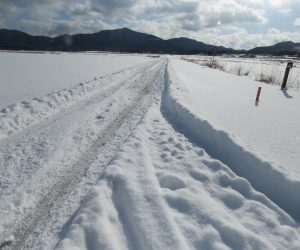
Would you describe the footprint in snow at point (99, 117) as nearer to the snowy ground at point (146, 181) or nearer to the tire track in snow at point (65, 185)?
the snowy ground at point (146, 181)

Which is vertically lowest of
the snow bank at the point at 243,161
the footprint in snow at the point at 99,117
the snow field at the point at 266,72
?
the snow field at the point at 266,72

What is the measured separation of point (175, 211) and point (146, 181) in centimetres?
75

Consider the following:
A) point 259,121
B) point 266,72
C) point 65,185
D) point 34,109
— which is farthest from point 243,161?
point 266,72

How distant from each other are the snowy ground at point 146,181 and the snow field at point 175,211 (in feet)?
0.04

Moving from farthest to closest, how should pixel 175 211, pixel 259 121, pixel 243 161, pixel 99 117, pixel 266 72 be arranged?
pixel 266 72 → pixel 99 117 → pixel 259 121 → pixel 243 161 → pixel 175 211

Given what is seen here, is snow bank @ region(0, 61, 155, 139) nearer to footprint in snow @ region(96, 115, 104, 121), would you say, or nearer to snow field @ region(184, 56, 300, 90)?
footprint in snow @ region(96, 115, 104, 121)

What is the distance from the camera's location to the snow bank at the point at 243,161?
385 centimetres

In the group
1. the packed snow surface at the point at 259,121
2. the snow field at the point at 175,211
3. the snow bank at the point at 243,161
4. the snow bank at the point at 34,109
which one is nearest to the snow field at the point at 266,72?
the packed snow surface at the point at 259,121

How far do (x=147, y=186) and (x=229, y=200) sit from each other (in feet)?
3.69

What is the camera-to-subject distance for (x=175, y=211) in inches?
137

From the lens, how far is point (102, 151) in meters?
5.34

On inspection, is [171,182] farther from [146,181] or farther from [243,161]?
[243,161]

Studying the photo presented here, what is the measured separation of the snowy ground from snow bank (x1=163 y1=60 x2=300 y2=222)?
0.7 inches

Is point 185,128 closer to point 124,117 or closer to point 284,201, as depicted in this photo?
point 124,117
